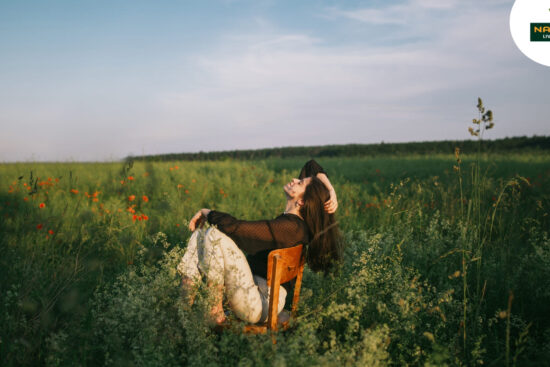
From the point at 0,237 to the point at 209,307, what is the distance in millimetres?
3658

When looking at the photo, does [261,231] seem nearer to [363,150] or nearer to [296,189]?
[296,189]

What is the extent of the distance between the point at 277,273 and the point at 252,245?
0.57 meters

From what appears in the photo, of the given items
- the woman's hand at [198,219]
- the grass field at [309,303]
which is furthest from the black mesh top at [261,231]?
the grass field at [309,303]

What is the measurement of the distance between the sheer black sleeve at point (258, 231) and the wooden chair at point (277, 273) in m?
0.23

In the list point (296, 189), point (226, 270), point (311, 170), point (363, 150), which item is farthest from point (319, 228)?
point (363, 150)

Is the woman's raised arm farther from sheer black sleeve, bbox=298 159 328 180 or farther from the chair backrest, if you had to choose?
the chair backrest

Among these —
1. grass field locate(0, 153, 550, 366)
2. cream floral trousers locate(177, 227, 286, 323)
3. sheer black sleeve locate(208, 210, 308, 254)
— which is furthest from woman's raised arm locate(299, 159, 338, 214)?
cream floral trousers locate(177, 227, 286, 323)

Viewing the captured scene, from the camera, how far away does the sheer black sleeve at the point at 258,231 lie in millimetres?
2869

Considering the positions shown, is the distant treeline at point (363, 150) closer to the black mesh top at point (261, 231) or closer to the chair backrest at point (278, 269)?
the black mesh top at point (261, 231)

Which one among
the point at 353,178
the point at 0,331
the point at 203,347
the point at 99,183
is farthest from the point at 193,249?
the point at 353,178

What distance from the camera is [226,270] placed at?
277cm

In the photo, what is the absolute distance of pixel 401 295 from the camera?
2934mm

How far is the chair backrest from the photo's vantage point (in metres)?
2.40

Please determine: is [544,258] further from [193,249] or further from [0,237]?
[0,237]
